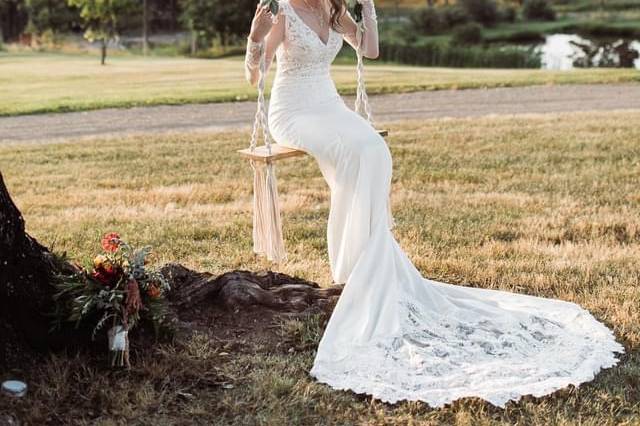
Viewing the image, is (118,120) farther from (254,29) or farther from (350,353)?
(350,353)

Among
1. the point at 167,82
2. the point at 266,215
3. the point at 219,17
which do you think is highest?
the point at 219,17

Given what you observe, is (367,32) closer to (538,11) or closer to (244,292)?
(244,292)

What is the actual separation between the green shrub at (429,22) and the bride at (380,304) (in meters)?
37.5

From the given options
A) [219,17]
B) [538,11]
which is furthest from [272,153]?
[538,11]

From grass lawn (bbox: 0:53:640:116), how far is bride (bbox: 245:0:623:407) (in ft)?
43.1

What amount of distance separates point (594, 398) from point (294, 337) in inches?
62.0

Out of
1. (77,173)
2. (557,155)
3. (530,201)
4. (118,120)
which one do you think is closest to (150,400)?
(530,201)

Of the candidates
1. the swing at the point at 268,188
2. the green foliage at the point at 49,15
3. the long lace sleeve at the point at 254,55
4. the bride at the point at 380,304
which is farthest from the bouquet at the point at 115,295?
the green foliage at the point at 49,15

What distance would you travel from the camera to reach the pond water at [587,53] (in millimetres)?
29297

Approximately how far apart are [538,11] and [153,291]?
139ft

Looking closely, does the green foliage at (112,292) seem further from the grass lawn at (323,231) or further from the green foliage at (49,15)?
the green foliage at (49,15)

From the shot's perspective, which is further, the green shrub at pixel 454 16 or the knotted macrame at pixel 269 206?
the green shrub at pixel 454 16

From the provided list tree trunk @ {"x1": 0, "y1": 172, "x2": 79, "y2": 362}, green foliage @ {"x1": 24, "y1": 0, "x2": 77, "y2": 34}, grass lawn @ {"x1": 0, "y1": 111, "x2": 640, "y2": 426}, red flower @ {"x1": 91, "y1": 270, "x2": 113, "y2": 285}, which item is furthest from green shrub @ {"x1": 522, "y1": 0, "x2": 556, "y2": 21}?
tree trunk @ {"x1": 0, "y1": 172, "x2": 79, "y2": 362}

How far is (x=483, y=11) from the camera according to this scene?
43.5m
